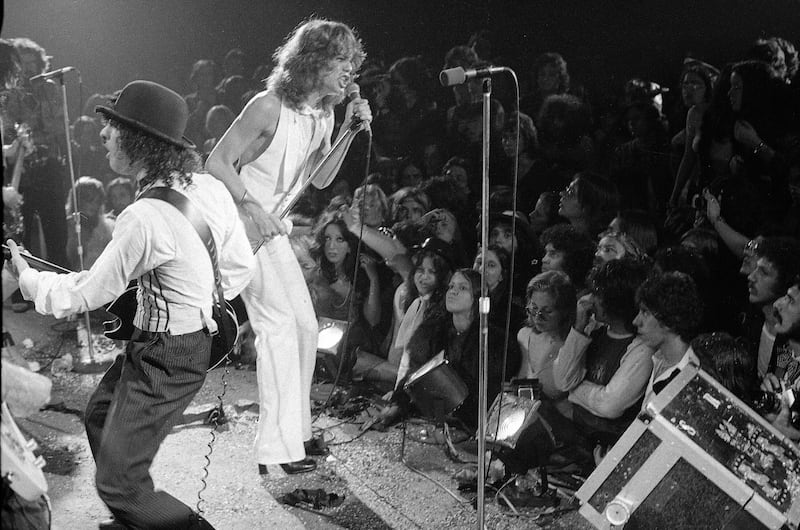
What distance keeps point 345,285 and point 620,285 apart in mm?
1970

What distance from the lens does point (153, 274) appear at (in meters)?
2.80

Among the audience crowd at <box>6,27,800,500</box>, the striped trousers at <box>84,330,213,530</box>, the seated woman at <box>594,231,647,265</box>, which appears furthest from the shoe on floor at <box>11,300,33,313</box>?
the seated woman at <box>594,231,647,265</box>

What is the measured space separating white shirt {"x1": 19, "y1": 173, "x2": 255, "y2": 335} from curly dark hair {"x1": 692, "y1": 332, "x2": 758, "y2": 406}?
2.13 meters

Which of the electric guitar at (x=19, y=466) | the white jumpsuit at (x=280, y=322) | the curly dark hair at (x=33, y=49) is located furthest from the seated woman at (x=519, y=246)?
the curly dark hair at (x=33, y=49)

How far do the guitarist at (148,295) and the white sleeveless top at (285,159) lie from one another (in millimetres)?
884

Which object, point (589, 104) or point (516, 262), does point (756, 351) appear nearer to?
point (516, 262)

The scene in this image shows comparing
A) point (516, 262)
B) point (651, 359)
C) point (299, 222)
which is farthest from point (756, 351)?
point (299, 222)

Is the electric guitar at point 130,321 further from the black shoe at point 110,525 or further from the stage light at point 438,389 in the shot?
the stage light at point 438,389

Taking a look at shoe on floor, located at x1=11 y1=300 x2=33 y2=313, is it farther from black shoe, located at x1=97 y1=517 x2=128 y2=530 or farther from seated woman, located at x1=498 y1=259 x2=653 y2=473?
seated woman, located at x1=498 y1=259 x2=653 y2=473

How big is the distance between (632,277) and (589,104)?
1296 millimetres

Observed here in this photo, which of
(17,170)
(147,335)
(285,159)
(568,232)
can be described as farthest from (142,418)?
(17,170)

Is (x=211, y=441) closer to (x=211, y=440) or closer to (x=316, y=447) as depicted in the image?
(x=211, y=440)

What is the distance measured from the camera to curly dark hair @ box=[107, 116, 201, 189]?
2.91 m

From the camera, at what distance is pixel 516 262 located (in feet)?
15.4
